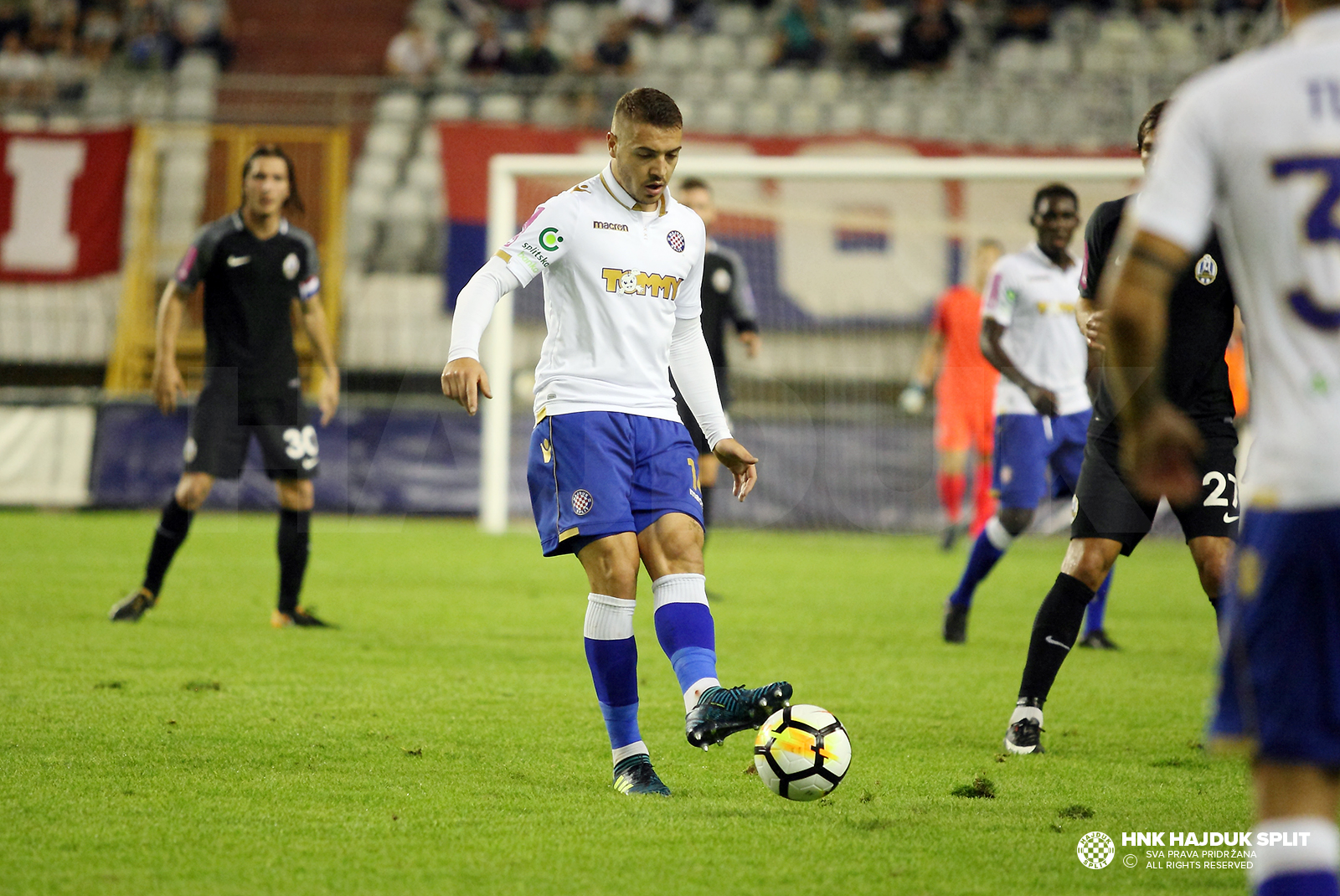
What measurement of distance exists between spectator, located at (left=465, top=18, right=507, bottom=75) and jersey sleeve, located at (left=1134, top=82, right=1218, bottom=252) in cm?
1834

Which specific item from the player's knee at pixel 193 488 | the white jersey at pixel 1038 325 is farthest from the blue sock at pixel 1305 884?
the player's knee at pixel 193 488

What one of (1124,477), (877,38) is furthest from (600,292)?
(877,38)

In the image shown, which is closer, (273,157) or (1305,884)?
(1305,884)

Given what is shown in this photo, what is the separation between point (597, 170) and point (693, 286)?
9238 mm

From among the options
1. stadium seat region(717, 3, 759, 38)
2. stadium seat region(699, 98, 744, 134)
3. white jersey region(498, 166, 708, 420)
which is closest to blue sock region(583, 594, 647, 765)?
white jersey region(498, 166, 708, 420)

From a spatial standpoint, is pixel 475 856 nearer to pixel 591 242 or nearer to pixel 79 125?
pixel 591 242

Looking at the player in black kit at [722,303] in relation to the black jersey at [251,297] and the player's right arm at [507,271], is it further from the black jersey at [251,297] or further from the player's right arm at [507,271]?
the player's right arm at [507,271]

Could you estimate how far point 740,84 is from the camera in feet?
60.7

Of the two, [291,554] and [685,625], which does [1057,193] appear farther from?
[291,554]

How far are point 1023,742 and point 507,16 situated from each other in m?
18.2

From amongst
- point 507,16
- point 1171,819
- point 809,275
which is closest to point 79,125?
point 507,16

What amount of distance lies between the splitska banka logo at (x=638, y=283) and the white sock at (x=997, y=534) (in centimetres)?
369

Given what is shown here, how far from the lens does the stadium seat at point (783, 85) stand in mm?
18406

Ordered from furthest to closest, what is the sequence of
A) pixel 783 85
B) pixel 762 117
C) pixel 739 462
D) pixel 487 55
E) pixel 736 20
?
pixel 736 20 → pixel 487 55 → pixel 783 85 → pixel 762 117 → pixel 739 462
